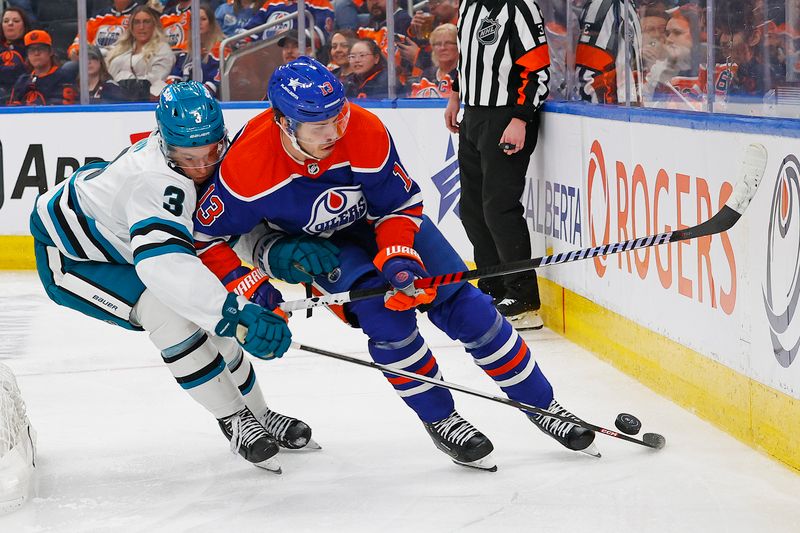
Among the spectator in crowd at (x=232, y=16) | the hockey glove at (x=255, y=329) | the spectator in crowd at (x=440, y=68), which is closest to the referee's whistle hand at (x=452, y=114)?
the spectator in crowd at (x=440, y=68)

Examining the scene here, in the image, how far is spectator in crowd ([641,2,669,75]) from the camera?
3.62 metres

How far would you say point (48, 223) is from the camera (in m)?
2.87

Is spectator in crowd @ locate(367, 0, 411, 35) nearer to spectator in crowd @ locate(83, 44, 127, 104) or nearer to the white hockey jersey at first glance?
spectator in crowd @ locate(83, 44, 127, 104)

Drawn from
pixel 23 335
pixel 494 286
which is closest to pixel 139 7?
pixel 23 335

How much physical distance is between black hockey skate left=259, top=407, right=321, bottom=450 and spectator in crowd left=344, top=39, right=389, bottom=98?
109 inches

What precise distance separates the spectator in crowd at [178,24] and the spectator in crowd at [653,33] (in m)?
2.84

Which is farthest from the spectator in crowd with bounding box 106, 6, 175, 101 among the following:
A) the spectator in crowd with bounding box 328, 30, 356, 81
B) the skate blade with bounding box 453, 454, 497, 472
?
the skate blade with bounding box 453, 454, 497, 472

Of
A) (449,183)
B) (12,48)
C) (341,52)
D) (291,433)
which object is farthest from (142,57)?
(291,433)

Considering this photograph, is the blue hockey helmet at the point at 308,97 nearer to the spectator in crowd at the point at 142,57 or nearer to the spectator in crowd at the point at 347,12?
the spectator in crowd at the point at 347,12

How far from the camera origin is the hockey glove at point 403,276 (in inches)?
101

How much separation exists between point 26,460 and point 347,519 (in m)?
0.74

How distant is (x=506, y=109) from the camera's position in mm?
4250

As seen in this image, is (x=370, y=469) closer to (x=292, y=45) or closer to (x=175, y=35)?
(x=292, y=45)

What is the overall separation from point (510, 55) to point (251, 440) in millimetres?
2008
